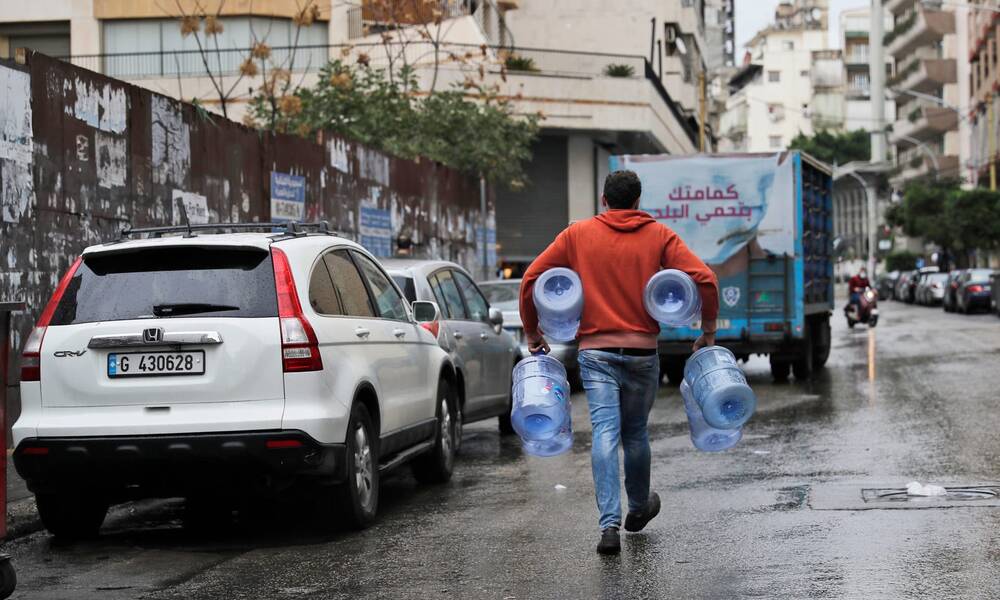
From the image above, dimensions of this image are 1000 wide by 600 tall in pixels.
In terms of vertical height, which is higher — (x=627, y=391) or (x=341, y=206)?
(x=341, y=206)

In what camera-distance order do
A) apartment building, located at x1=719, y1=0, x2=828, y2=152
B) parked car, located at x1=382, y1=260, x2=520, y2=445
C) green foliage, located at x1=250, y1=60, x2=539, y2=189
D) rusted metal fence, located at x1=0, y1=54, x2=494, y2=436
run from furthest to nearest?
apartment building, located at x1=719, y1=0, x2=828, y2=152 < green foliage, located at x1=250, y1=60, x2=539, y2=189 < rusted metal fence, located at x1=0, y1=54, x2=494, y2=436 < parked car, located at x1=382, y1=260, x2=520, y2=445

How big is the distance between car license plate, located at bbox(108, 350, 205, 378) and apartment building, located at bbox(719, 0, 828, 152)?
475 feet

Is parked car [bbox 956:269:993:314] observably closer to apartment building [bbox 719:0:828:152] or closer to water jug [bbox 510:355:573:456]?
water jug [bbox 510:355:573:456]

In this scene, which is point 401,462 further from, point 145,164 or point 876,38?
point 876,38

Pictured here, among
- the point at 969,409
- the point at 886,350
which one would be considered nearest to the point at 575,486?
the point at 969,409

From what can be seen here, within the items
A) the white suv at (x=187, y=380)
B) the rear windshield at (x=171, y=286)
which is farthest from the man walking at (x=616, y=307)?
the rear windshield at (x=171, y=286)

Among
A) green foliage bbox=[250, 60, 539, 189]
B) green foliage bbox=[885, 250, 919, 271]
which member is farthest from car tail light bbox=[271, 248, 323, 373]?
green foliage bbox=[885, 250, 919, 271]

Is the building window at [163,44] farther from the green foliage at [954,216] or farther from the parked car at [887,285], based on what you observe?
the parked car at [887,285]

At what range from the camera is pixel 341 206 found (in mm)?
21500

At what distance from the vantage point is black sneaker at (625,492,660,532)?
751cm

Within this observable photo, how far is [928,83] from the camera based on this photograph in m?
86.2

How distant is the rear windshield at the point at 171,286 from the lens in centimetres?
758

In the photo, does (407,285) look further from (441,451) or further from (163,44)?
(163,44)

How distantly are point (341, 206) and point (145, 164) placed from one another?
7255 mm
